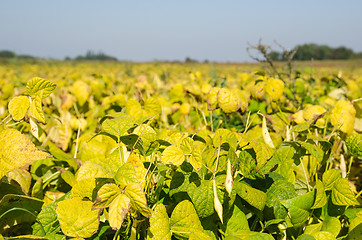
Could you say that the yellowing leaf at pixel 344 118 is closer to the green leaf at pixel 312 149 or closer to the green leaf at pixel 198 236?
the green leaf at pixel 312 149

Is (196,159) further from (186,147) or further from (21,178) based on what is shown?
(21,178)

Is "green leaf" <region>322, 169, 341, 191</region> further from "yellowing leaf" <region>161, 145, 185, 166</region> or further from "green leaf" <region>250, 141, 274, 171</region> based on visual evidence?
"yellowing leaf" <region>161, 145, 185, 166</region>

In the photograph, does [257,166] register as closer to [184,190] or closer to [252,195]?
[252,195]

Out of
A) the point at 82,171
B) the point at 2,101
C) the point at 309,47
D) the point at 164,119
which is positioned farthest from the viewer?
the point at 309,47

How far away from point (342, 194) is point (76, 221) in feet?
2.28

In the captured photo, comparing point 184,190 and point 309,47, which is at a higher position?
point 309,47

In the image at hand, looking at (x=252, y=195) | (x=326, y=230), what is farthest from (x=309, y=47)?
(x=252, y=195)

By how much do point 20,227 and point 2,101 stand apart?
1.17 metres

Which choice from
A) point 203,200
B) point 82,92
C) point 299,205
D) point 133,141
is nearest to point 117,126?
point 133,141

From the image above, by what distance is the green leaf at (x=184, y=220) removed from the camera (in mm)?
699

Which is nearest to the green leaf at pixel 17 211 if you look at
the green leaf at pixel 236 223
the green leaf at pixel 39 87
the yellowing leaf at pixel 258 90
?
the green leaf at pixel 39 87

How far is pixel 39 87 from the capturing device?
77 cm

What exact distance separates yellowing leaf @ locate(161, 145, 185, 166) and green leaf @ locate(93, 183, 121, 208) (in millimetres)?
116

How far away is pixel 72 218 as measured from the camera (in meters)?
0.68
